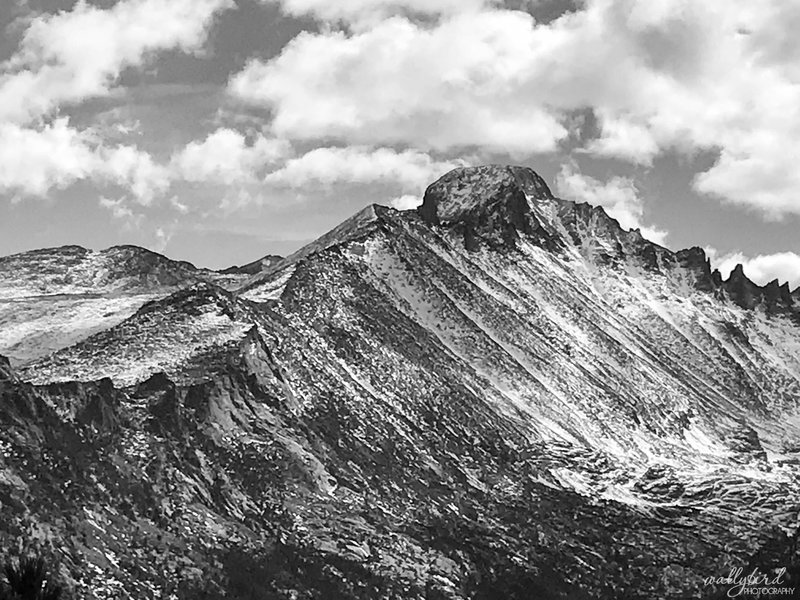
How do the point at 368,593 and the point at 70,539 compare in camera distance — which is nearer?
the point at 70,539

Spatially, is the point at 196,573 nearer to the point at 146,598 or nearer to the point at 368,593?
the point at 146,598

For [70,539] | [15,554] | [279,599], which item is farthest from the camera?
[279,599]

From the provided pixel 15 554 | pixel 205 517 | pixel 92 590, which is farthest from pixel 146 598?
pixel 205 517

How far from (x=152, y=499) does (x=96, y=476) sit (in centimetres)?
932

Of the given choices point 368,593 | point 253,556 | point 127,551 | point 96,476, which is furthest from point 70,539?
point 368,593

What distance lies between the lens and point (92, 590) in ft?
533

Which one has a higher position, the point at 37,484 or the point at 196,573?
the point at 37,484

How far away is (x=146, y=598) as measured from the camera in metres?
168

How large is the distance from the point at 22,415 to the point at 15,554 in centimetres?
3865

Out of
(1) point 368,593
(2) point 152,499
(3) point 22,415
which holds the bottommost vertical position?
(1) point 368,593

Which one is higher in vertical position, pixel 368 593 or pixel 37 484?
pixel 37 484

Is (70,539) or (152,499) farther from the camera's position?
(152,499)

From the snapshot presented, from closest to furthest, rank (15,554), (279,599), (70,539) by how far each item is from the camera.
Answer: (15,554) < (70,539) < (279,599)

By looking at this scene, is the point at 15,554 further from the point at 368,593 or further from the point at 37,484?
the point at 368,593
